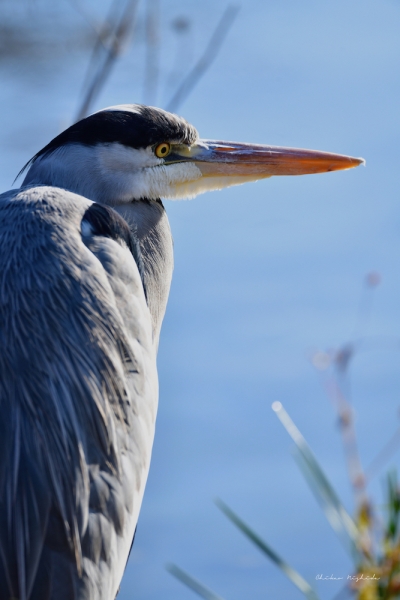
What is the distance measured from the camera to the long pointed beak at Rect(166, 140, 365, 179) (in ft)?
9.12

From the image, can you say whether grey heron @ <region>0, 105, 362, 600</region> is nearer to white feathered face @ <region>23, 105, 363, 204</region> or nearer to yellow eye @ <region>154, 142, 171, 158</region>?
white feathered face @ <region>23, 105, 363, 204</region>

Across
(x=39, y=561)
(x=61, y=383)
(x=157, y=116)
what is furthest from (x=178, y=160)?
(x=39, y=561)

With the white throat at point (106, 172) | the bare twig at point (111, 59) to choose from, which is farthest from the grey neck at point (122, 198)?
→ the bare twig at point (111, 59)

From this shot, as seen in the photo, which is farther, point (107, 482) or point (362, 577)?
point (107, 482)

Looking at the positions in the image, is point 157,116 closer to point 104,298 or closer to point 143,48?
point 104,298

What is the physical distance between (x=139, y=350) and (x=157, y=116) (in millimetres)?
764

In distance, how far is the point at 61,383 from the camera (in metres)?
1.94

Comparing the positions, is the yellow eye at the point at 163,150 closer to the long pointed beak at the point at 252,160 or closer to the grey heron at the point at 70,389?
the long pointed beak at the point at 252,160

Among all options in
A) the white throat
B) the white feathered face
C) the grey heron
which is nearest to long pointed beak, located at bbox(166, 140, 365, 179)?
the white feathered face

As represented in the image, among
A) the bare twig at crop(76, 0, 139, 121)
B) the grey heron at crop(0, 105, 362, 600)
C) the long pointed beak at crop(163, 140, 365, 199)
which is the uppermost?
the bare twig at crop(76, 0, 139, 121)

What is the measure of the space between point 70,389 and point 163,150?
0.95 m

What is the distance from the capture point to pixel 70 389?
6.39ft

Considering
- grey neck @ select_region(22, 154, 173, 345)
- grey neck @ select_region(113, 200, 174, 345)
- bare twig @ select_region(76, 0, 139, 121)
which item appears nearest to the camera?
grey neck @ select_region(22, 154, 173, 345)

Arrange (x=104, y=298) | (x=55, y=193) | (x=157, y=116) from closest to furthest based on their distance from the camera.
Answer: (x=104, y=298), (x=55, y=193), (x=157, y=116)
